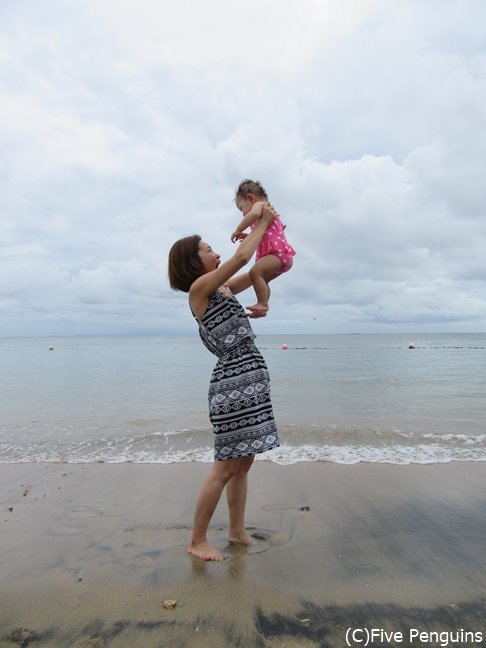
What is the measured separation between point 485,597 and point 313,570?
0.99m

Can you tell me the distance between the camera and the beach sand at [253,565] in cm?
227

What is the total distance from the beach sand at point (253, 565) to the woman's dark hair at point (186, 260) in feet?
6.58

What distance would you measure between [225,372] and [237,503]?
3.49 ft

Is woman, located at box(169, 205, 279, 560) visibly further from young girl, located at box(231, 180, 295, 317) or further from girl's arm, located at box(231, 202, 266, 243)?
Result: young girl, located at box(231, 180, 295, 317)

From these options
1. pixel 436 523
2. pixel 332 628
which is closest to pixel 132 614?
pixel 332 628

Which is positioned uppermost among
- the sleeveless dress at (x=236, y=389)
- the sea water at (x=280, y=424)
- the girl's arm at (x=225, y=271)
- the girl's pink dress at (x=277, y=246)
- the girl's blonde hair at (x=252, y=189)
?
the girl's blonde hair at (x=252, y=189)

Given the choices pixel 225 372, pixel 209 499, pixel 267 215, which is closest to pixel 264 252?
pixel 267 215

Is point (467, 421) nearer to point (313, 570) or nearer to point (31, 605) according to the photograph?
point (313, 570)

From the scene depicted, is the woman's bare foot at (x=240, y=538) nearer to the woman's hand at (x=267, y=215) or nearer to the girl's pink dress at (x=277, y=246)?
the girl's pink dress at (x=277, y=246)

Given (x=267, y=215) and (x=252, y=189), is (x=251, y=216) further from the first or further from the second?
(x=252, y=189)

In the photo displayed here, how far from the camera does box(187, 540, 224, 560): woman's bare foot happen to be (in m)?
3.03

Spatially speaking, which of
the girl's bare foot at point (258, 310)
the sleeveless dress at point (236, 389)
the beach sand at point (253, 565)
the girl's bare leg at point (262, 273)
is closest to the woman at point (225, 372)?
the sleeveless dress at point (236, 389)

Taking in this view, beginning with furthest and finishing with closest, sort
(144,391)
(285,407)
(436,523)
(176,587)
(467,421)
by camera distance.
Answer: (144,391) < (285,407) < (467,421) < (436,523) < (176,587)

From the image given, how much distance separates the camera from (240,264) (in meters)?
2.90
